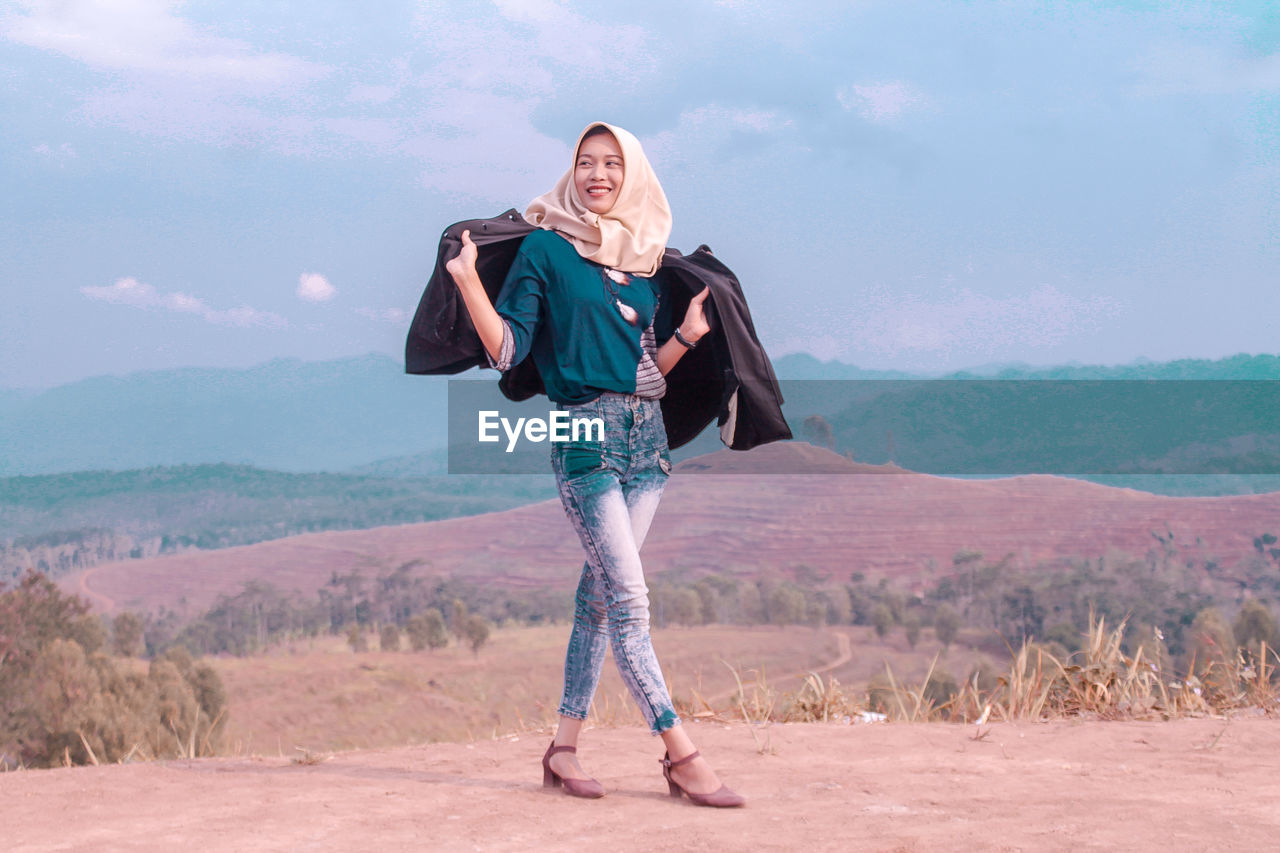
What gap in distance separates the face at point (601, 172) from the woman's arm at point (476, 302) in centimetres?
51

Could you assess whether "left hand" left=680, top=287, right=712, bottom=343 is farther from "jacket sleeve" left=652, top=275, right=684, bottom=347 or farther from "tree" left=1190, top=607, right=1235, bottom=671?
"tree" left=1190, top=607, right=1235, bottom=671

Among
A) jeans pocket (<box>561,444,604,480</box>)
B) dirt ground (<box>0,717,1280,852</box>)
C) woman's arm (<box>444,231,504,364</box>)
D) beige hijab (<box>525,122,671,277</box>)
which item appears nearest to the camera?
dirt ground (<box>0,717,1280,852</box>)

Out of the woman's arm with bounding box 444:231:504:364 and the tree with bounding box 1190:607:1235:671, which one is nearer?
the woman's arm with bounding box 444:231:504:364

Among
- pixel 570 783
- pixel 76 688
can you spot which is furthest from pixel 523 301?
pixel 76 688

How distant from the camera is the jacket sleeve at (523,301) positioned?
11.9 feet

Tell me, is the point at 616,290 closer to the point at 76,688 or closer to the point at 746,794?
the point at 746,794

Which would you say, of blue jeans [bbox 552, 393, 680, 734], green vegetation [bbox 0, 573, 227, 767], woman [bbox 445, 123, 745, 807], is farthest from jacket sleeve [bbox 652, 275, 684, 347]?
green vegetation [bbox 0, 573, 227, 767]

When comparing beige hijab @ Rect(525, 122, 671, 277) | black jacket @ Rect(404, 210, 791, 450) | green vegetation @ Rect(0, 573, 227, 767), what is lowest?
green vegetation @ Rect(0, 573, 227, 767)

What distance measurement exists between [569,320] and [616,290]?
0.22 m

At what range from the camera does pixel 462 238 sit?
372cm

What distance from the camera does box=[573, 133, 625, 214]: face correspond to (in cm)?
379

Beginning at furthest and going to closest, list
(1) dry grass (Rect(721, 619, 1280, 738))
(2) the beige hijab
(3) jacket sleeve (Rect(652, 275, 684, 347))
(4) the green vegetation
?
(4) the green vegetation → (1) dry grass (Rect(721, 619, 1280, 738)) → (3) jacket sleeve (Rect(652, 275, 684, 347)) → (2) the beige hijab

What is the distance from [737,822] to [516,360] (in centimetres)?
168

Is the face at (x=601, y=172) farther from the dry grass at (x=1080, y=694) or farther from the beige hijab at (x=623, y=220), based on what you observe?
the dry grass at (x=1080, y=694)
